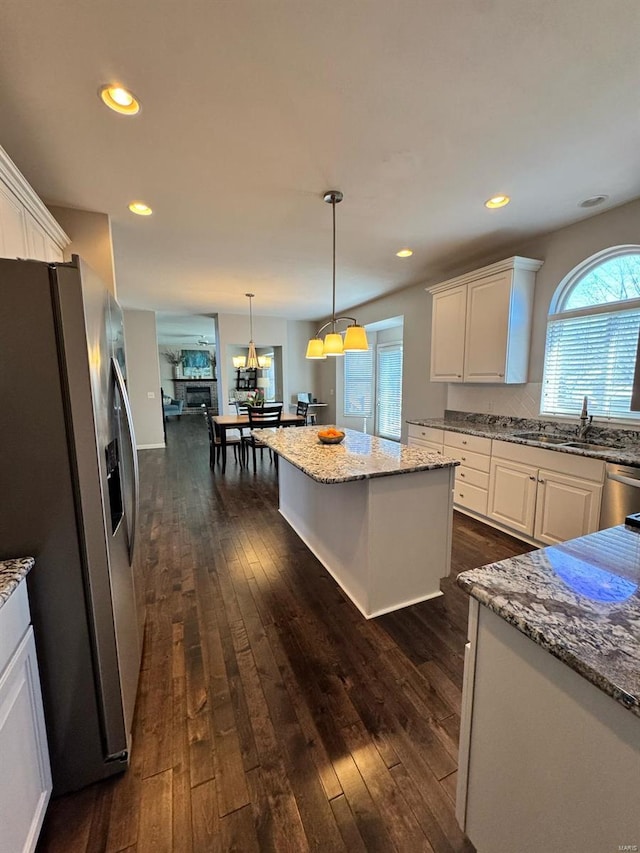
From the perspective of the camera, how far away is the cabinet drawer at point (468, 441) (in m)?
3.30

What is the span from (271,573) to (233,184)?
2743mm

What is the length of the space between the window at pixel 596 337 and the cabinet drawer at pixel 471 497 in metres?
1.01

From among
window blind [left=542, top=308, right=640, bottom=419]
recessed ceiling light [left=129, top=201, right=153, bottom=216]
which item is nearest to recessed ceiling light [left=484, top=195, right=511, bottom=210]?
window blind [left=542, top=308, right=640, bottom=419]

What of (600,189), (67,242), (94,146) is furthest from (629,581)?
(67,242)

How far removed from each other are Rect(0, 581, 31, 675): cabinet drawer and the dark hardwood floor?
0.71 metres

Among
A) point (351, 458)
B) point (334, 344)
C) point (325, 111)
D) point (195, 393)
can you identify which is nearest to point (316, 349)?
point (334, 344)

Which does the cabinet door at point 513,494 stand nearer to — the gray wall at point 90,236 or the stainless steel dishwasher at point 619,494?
the stainless steel dishwasher at point 619,494

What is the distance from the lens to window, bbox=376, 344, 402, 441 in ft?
20.2

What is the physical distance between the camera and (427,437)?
13.3ft

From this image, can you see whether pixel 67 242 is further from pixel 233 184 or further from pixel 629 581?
pixel 629 581

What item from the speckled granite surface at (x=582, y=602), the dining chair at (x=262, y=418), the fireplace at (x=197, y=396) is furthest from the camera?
the fireplace at (x=197, y=396)

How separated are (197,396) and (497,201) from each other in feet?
43.2

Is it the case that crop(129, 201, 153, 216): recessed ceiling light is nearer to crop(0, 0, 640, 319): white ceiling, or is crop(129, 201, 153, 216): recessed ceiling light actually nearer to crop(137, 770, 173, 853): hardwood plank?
crop(0, 0, 640, 319): white ceiling

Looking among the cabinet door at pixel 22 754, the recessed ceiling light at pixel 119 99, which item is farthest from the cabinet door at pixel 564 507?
the recessed ceiling light at pixel 119 99
